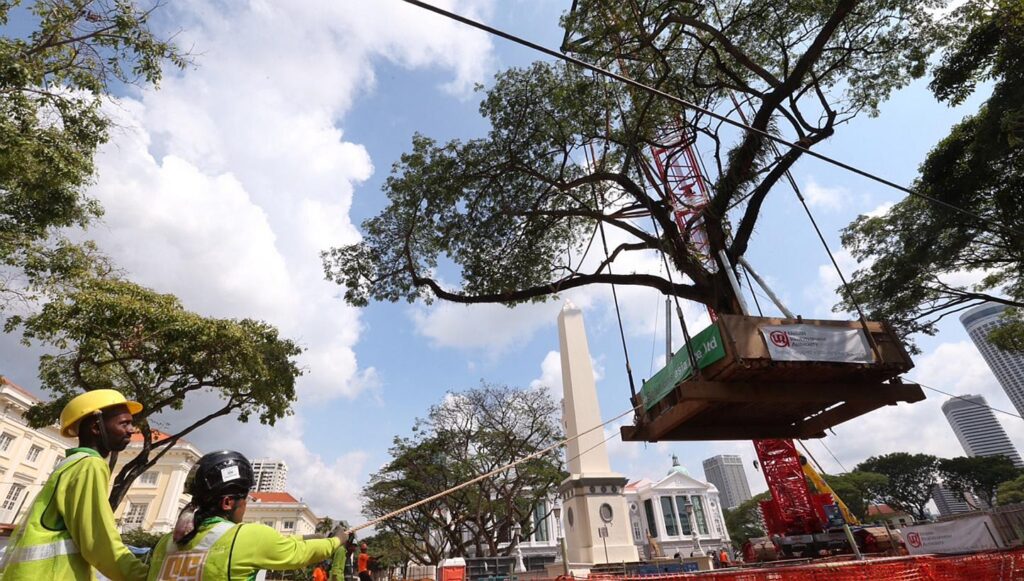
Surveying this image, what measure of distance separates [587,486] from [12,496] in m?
34.4

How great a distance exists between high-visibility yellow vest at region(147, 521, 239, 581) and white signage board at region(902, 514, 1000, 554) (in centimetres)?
1547

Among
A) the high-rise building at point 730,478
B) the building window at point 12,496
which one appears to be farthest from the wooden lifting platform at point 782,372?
the high-rise building at point 730,478

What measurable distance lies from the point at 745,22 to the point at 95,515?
351 inches

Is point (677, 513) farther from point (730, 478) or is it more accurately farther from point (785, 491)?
point (730, 478)

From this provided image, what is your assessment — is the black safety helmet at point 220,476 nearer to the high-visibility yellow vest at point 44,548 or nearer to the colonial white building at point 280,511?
the high-visibility yellow vest at point 44,548

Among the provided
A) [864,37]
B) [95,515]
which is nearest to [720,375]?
[95,515]

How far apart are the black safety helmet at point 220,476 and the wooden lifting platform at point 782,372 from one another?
3.51 meters

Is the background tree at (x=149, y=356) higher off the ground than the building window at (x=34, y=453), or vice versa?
the building window at (x=34, y=453)

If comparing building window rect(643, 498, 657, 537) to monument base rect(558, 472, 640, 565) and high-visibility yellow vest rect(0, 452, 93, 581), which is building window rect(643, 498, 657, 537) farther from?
high-visibility yellow vest rect(0, 452, 93, 581)

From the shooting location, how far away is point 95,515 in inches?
72.2

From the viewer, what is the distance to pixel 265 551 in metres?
1.96

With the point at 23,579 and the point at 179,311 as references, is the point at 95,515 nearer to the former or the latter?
the point at 23,579

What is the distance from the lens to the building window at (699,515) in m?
53.0

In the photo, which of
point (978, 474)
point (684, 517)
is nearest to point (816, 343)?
point (684, 517)
